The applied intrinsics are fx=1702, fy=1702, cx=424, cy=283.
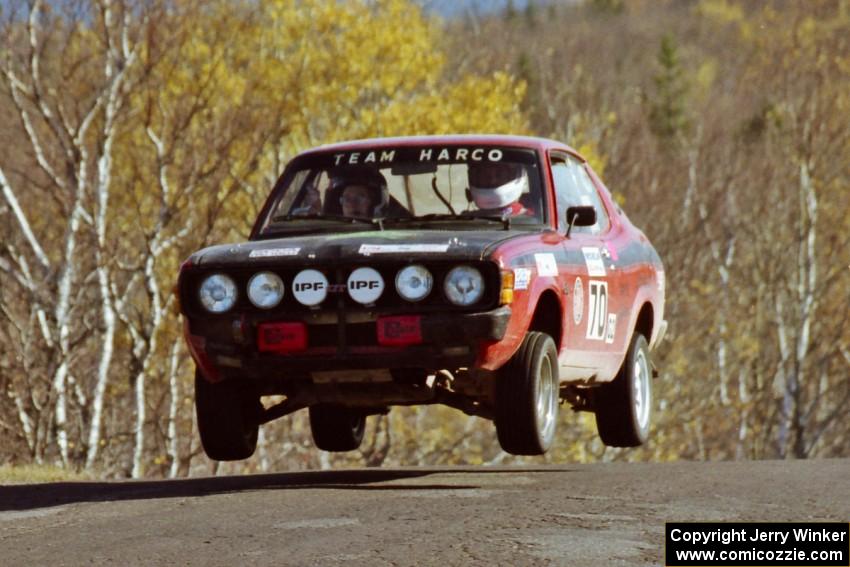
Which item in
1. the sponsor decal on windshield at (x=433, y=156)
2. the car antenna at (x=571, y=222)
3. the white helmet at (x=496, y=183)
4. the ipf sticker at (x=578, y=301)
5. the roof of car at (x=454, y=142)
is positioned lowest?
the ipf sticker at (x=578, y=301)

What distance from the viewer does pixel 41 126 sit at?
26.7 metres

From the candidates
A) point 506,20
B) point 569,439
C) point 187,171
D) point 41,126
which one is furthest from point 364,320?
point 506,20

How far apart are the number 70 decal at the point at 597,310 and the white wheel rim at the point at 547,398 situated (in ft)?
2.36

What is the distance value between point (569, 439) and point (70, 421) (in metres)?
12.8

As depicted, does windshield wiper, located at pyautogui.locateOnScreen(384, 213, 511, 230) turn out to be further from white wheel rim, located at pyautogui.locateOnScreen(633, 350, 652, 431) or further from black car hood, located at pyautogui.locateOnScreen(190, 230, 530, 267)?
white wheel rim, located at pyautogui.locateOnScreen(633, 350, 652, 431)

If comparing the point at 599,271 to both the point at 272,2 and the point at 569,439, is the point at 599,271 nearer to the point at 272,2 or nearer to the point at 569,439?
the point at 569,439

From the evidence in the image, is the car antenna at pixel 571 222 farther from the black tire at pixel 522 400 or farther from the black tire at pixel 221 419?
the black tire at pixel 221 419

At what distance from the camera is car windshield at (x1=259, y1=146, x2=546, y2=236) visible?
30.6ft

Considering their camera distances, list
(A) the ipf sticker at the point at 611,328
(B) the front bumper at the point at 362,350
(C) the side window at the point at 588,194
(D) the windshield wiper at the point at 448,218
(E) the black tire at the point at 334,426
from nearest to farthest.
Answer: (B) the front bumper at the point at 362,350
(D) the windshield wiper at the point at 448,218
(A) the ipf sticker at the point at 611,328
(C) the side window at the point at 588,194
(E) the black tire at the point at 334,426

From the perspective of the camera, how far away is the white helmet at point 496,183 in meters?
9.37

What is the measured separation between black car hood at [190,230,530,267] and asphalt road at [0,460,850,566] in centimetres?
117

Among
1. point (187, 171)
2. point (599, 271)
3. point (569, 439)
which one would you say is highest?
point (599, 271)
